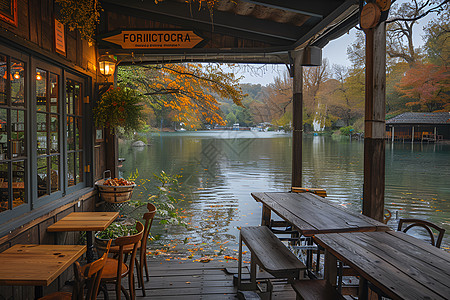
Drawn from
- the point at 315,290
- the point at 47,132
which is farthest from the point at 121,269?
the point at 47,132

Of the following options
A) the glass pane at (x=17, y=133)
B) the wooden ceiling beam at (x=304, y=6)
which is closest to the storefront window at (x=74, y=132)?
the glass pane at (x=17, y=133)

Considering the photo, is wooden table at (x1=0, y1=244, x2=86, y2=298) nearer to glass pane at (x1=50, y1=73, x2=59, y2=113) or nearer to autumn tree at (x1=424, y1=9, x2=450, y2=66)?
glass pane at (x1=50, y1=73, x2=59, y2=113)

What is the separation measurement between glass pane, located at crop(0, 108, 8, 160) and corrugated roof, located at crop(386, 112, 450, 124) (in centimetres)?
3485

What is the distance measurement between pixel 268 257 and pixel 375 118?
163 centimetres

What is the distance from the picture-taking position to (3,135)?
3062mm

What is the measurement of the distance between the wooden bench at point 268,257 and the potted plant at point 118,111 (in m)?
2.35

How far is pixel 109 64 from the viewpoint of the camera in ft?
18.0

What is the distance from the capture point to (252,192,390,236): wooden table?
289 cm

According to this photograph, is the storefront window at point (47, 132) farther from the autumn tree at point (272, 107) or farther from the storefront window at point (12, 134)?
the autumn tree at point (272, 107)

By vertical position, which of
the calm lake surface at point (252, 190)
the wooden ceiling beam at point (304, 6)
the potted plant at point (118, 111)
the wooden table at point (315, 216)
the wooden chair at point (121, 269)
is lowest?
the calm lake surface at point (252, 190)

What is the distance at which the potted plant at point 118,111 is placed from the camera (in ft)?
16.6

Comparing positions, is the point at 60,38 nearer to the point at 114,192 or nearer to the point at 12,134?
the point at 12,134

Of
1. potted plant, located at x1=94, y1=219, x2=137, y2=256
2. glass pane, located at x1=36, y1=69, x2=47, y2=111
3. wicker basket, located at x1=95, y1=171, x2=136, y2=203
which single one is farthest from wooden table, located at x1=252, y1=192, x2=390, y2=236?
glass pane, located at x1=36, y1=69, x2=47, y2=111

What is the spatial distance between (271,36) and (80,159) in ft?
11.5
